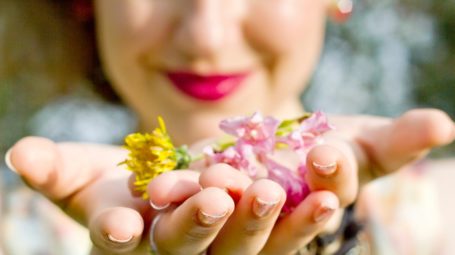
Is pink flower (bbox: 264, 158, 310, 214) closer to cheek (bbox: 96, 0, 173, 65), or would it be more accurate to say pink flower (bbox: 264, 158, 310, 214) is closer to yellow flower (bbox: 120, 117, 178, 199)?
yellow flower (bbox: 120, 117, 178, 199)

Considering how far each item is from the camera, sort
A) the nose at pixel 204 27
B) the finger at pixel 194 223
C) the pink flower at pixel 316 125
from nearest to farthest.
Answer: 1. the finger at pixel 194 223
2. the pink flower at pixel 316 125
3. the nose at pixel 204 27

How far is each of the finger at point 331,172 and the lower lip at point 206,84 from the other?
390 mm

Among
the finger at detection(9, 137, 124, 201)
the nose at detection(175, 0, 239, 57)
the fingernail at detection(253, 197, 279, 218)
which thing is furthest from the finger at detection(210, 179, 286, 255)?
Answer: the nose at detection(175, 0, 239, 57)

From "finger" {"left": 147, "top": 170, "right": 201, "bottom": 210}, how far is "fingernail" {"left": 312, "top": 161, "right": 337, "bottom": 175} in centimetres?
8

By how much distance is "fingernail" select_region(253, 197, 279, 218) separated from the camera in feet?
1.57

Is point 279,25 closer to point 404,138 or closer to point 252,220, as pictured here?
point 404,138

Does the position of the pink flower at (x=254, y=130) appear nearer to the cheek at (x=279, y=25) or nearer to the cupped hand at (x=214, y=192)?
the cupped hand at (x=214, y=192)

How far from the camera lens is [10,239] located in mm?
1299

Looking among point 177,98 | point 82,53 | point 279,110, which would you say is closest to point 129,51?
point 177,98

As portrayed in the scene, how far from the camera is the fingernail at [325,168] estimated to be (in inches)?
20.4

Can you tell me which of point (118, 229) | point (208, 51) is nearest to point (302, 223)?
point (118, 229)

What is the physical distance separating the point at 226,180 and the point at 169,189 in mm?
40

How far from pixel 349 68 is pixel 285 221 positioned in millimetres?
1932

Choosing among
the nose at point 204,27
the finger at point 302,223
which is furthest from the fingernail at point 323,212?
the nose at point 204,27
